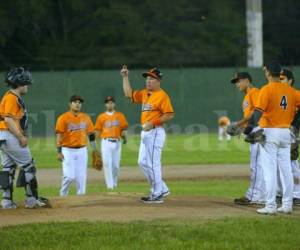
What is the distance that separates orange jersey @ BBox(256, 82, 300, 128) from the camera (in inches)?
384

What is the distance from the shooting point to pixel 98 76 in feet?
134

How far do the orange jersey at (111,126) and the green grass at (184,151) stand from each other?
6.17m

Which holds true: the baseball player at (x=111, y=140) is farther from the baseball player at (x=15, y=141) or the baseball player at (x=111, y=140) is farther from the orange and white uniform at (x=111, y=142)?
the baseball player at (x=15, y=141)

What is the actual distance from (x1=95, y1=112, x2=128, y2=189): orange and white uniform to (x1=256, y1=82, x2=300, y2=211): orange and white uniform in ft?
24.2

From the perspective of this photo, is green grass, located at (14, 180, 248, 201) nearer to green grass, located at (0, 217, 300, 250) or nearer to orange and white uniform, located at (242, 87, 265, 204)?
orange and white uniform, located at (242, 87, 265, 204)

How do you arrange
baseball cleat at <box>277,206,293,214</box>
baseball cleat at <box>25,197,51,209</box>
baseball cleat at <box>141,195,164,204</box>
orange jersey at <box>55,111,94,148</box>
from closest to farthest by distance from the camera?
baseball cleat at <box>277,206,293,214</box>, baseball cleat at <box>25,197,51,209</box>, baseball cleat at <box>141,195,164,204</box>, orange jersey at <box>55,111,94,148</box>

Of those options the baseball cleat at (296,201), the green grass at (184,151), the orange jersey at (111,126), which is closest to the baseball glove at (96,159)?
the orange jersey at (111,126)

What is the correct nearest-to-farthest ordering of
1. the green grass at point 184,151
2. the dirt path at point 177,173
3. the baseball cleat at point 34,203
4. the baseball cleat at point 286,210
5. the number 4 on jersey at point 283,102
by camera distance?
the number 4 on jersey at point 283,102, the baseball cleat at point 286,210, the baseball cleat at point 34,203, the dirt path at point 177,173, the green grass at point 184,151

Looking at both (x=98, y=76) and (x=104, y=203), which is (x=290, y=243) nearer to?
(x=104, y=203)

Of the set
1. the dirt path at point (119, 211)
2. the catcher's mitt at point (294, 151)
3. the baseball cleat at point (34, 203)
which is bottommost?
the dirt path at point (119, 211)

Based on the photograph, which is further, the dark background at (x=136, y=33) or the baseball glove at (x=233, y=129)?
the dark background at (x=136, y=33)

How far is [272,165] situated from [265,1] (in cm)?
4363

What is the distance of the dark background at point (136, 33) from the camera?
149ft

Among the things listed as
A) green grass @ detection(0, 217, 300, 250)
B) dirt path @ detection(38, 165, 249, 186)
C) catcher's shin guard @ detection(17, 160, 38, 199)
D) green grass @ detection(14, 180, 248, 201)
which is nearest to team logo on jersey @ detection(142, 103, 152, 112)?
catcher's shin guard @ detection(17, 160, 38, 199)
